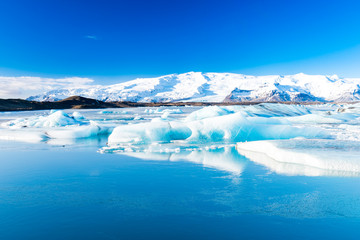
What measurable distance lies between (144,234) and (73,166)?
4.03 m

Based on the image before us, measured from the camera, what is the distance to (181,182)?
205 inches

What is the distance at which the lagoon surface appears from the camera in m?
3.34

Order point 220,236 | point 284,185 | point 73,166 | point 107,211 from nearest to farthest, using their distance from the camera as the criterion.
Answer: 1. point 220,236
2. point 107,211
3. point 284,185
4. point 73,166

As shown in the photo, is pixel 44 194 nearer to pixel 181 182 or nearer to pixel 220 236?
pixel 181 182

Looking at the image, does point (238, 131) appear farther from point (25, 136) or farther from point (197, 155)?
point (25, 136)

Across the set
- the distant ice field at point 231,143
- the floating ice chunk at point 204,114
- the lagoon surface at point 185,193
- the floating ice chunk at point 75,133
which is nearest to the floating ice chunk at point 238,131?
the distant ice field at point 231,143

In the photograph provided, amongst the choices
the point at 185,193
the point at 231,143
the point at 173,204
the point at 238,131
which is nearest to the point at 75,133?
the point at 231,143

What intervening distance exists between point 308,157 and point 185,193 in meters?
3.44

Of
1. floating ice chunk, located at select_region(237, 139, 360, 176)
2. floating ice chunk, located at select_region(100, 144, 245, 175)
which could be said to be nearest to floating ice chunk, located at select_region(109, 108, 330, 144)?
floating ice chunk, located at select_region(100, 144, 245, 175)

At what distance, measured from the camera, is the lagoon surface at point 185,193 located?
334 cm

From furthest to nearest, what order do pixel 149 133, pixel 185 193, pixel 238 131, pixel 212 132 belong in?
pixel 238 131 → pixel 212 132 → pixel 149 133 → pixel 185 193

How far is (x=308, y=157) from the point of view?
6.45 meters

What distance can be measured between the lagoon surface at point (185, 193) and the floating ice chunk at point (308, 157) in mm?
22

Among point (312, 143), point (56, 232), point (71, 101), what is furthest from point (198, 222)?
point (71, 101)
